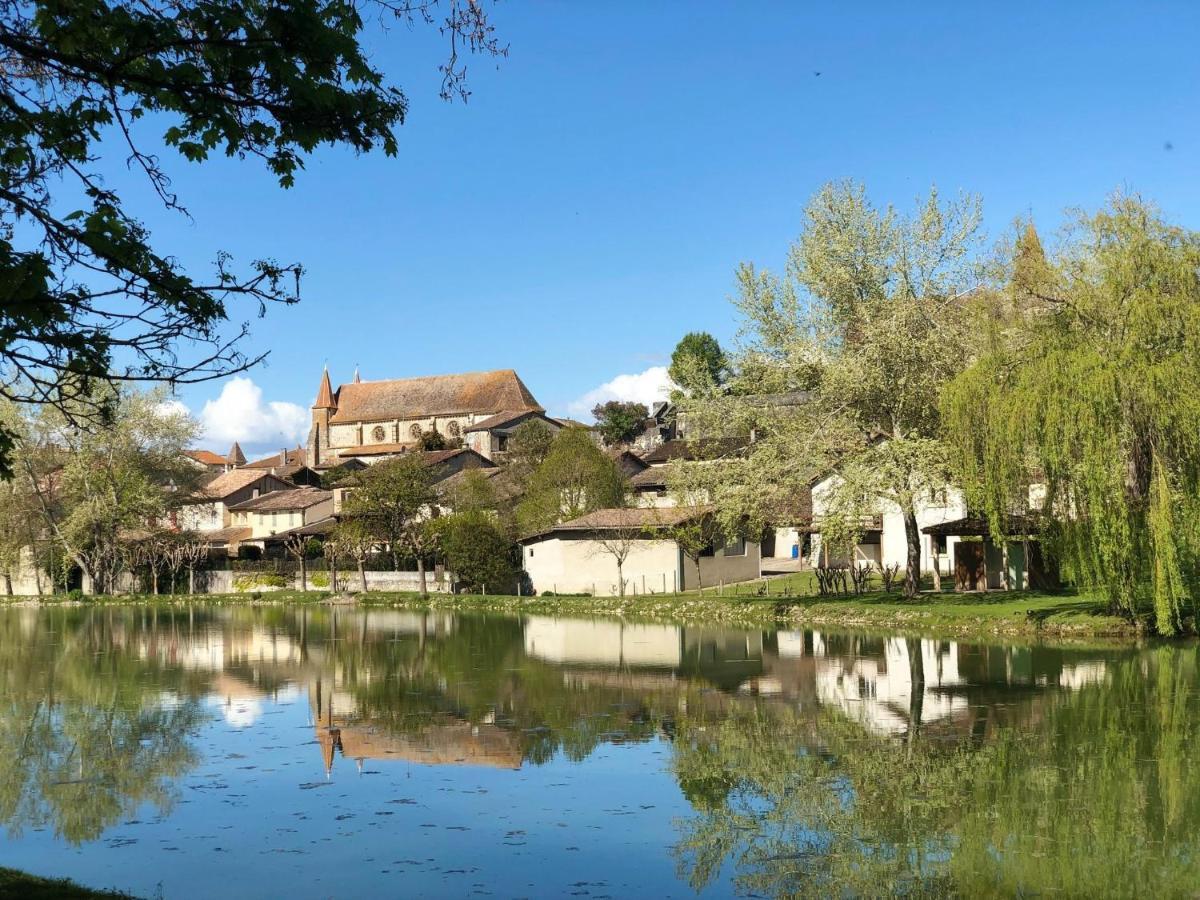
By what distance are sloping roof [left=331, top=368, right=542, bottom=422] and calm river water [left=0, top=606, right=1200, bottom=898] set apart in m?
89.9

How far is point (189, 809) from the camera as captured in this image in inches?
529

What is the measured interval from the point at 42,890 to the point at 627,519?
4293 centimetres

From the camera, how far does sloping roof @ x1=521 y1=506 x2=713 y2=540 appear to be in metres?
49.7

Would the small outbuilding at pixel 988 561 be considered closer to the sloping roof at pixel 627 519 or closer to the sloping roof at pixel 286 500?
the sloping roof at pixel 627 519

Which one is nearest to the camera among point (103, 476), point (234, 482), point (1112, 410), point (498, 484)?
point (1112, 410)

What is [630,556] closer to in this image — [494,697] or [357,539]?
[357,539]

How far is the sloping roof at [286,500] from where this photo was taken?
79.8 m

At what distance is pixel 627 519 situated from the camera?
5159 cm

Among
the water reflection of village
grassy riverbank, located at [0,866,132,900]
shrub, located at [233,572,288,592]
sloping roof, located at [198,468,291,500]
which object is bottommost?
the water reflection of village

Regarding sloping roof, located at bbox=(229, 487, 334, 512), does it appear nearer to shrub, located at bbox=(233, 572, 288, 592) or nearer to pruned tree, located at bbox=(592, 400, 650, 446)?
shrub, located at bbox=(233, 572, 288, 592)

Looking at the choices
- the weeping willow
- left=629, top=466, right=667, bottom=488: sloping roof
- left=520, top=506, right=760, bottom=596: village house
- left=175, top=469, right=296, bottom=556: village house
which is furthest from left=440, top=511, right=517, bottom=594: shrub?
the weeping willow

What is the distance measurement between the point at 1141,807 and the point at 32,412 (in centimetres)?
5825

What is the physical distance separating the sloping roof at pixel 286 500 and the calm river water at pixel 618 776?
173ft

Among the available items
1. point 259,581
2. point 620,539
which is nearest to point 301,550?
point 259,581
